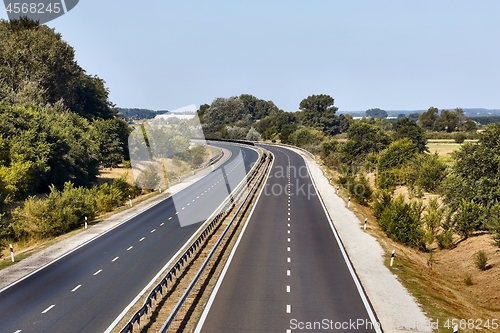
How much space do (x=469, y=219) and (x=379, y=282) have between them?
51.0 feet

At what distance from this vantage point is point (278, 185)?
55.9 m

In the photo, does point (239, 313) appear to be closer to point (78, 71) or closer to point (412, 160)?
point (412, 160)

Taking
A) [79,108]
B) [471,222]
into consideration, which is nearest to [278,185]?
[471,222]

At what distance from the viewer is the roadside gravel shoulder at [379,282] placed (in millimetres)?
16719

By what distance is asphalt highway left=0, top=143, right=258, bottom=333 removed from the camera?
16594 mm

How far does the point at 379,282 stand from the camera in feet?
70.2

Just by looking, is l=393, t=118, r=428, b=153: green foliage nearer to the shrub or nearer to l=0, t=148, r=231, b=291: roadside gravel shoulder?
l=0, t=148, r=231, b=291: roadside gravel shoulder

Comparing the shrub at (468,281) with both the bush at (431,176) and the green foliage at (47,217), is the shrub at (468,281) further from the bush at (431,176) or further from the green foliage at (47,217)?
the bush at (431,176)

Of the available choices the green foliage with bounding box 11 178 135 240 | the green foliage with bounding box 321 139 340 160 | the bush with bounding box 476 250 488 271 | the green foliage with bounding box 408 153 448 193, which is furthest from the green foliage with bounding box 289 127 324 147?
the bush with bounding box 476 250 488 271

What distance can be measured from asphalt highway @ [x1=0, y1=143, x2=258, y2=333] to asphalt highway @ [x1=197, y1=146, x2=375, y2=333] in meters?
3.93

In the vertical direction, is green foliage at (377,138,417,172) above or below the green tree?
below

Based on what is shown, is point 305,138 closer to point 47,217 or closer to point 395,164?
point 395,164

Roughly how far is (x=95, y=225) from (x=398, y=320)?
24818mm

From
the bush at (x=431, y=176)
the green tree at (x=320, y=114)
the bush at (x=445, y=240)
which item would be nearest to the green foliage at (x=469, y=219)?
the bush at (x=445, y=240)
